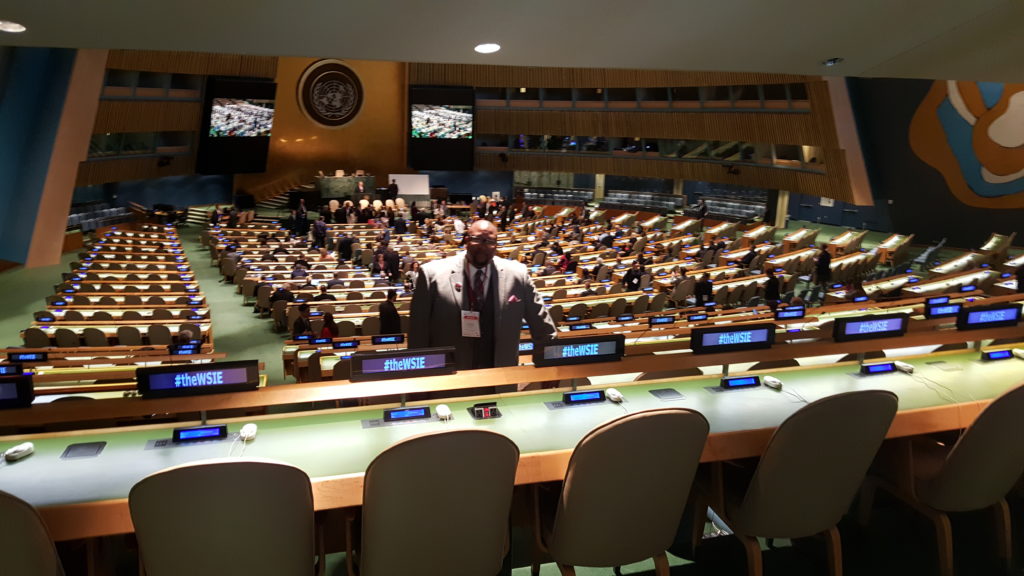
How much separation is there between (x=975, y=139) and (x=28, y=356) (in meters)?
21.1

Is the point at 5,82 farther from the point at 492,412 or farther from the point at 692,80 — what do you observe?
the point at 692,80

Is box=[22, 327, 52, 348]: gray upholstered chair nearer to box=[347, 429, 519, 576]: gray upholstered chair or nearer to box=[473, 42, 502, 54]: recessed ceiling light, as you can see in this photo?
box=[473, 42, 502, 54]: recessed ceiling light

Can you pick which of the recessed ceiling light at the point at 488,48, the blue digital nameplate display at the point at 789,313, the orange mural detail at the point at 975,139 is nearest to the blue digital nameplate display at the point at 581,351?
the recessed ceiling light at the point at 488,48

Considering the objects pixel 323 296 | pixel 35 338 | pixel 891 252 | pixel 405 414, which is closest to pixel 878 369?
pixel 405 414

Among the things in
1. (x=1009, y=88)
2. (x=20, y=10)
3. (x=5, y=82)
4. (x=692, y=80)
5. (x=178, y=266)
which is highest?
(x=692, y=80)

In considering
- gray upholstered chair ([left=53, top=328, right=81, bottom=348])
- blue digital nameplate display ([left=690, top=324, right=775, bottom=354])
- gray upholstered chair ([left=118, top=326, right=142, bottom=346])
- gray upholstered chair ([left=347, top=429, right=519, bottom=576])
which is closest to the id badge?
blue digital nameplate display ([left=690, top=324, right=775, bottom=354])

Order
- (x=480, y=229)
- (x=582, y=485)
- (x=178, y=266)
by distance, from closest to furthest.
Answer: (x=582, y=485) → (x=480, y=229) → (x=178, y=266)

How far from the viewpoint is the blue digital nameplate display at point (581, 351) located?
10.3 ft

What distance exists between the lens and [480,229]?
13.6 feet

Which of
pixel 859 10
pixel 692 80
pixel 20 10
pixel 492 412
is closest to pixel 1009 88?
pixel 692 80

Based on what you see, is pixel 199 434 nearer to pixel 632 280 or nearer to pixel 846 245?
pixel 632 280

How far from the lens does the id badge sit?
4.18 metres

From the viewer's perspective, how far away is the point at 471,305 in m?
4.28

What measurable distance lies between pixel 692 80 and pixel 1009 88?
30.5 ft
